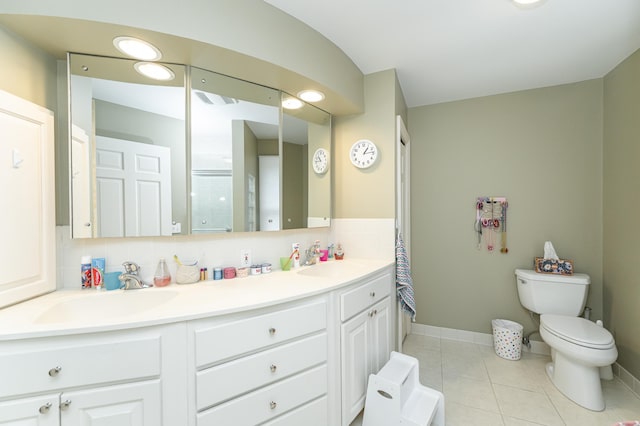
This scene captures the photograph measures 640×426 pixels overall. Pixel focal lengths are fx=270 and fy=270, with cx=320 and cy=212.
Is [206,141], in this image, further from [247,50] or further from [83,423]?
[83,423]

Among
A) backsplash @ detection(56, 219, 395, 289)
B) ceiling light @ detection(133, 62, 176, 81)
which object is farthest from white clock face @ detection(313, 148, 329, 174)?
ceiling light @ detection(133, 62, 176, 81)

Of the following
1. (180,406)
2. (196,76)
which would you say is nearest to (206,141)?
(196,76)

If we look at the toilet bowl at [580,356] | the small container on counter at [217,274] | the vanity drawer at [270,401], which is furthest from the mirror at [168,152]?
the toilet bowl at [580,356]

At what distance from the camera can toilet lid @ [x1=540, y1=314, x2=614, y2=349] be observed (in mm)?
1726

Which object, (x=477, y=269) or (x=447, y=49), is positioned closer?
(x=447, y=49)

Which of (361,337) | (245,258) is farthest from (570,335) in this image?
(245,258)

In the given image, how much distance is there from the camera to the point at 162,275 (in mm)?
1475

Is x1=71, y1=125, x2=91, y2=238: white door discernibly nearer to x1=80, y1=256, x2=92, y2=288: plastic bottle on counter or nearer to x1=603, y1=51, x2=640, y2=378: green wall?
x1=80, y1=256, x2=92, y2=288: plastic bottle on counter

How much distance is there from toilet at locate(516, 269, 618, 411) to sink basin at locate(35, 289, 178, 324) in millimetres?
2506

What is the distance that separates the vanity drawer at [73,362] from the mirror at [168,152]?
0.65 meters

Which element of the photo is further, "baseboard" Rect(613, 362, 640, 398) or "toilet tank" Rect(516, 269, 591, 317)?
"toilet tank" Rect(516, 269, 591, 317)

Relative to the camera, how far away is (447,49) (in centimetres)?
192

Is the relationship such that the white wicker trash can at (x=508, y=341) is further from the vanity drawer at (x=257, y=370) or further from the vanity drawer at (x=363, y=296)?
the vanity drawer at (x=257, y=370)

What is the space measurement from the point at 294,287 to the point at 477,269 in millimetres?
2137
